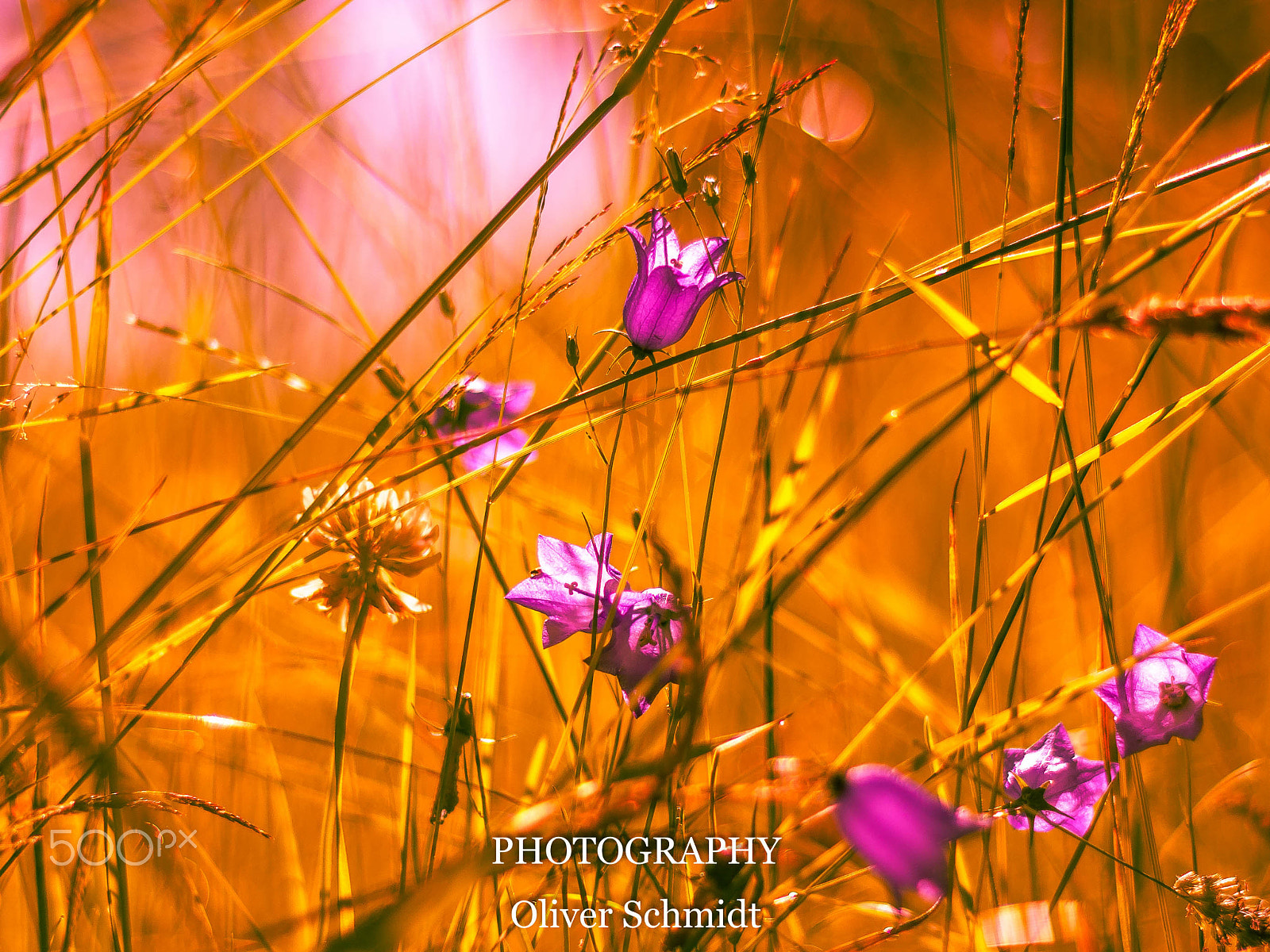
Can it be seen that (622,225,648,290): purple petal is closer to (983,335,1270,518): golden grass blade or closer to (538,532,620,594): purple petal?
(538,532,620,594): purple petal

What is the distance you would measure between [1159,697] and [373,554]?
61cm

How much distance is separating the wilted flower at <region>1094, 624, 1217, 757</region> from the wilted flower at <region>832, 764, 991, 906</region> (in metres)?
0.36

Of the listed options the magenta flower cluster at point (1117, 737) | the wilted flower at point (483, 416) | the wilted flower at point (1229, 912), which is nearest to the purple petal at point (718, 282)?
the wilted flower at point (483, 416)

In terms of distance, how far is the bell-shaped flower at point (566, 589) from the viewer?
0.58m

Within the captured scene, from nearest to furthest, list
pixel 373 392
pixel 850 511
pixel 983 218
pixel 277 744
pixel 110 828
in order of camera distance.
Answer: pixel 850 511, pixel 110 828, pixel 277 744, pixel 983 218, pixel 373 392

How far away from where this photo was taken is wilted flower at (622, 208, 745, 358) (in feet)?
2.20

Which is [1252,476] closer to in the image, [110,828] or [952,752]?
[952,752]

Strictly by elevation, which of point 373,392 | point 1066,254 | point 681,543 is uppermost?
point 373,392

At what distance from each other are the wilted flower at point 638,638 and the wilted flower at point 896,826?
→ 259 mm

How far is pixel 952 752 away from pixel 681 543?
3.02 feet

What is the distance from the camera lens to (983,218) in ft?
5.62

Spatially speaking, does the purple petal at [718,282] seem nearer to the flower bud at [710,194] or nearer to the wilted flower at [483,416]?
the flower bud at [710,194]

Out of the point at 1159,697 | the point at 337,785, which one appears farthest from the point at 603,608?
the point at 1159,697

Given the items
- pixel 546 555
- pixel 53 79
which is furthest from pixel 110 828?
pixel 53 79
